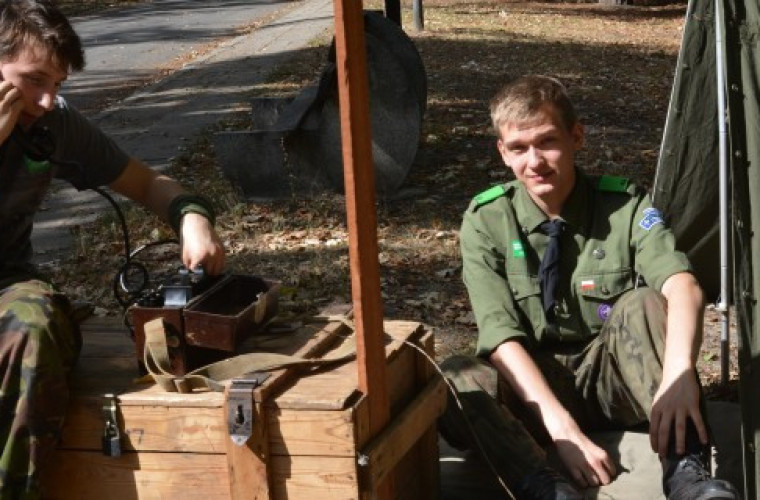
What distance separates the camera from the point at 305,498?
117 inches

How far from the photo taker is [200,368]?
125 inches

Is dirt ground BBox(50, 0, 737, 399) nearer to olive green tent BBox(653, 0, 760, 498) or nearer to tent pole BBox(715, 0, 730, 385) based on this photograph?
tent pole BBox(715, 0, 730, 385)

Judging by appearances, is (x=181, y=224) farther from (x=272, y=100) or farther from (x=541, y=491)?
(x=272, y=100)

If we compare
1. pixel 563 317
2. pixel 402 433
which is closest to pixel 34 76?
pixel 402 433

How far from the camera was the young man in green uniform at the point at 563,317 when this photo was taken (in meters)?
3.38

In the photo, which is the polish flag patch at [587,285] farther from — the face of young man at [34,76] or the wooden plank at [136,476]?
the face of young man at [34,76]

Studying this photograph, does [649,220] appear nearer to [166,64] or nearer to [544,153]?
[544,153]

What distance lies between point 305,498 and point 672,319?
1.12 metres

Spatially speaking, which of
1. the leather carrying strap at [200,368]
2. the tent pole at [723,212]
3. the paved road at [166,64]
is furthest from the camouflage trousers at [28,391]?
the paved road at [166,64]

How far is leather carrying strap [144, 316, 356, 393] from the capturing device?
3078mm

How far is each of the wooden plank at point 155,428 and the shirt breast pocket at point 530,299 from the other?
3.74ft

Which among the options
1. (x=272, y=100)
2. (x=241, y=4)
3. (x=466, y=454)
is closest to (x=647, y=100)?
(x=272, y=100)

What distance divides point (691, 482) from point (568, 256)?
2.78 ft

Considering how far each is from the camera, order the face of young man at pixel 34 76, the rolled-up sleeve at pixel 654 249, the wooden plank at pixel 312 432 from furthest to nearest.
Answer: the rolled-up sleeve at pixel 654 249
the face of young man at pixel 34 76
the wooden plank at pixel 312 432
